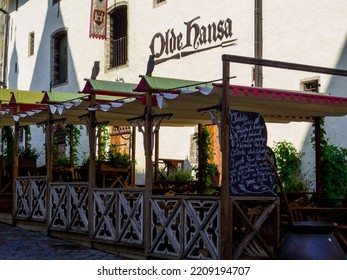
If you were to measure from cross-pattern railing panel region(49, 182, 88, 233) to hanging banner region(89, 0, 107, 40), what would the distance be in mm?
9194

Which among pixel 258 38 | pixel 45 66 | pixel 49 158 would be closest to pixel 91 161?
pixel 49 158

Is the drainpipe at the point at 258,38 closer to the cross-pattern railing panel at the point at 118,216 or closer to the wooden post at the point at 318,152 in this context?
the wooden post at the point at 318,152

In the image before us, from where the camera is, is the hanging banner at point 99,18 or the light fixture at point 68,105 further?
the hanging banner at point 99,18

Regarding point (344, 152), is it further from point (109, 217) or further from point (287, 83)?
point (109, 217)

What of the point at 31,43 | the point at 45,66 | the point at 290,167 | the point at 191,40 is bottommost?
the point at 290,167

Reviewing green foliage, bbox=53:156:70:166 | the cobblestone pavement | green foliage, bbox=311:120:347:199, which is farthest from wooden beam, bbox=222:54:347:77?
green foliage, bbox=53:156:70:166

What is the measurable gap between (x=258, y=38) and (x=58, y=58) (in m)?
11.1

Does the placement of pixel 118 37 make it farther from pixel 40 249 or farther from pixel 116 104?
pixel 40 249

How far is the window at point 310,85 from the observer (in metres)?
13.3

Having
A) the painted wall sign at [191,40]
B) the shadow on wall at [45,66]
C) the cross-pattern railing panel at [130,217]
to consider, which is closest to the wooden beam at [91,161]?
the cross-pattern railing panel at [130,217]

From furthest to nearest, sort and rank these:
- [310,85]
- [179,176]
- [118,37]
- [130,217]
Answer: [118,37] → [179,176] → [310,85] → [130,217]

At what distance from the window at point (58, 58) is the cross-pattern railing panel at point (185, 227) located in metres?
15.4

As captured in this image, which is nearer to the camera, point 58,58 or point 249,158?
point 249,158

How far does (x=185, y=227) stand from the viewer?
8133mm
